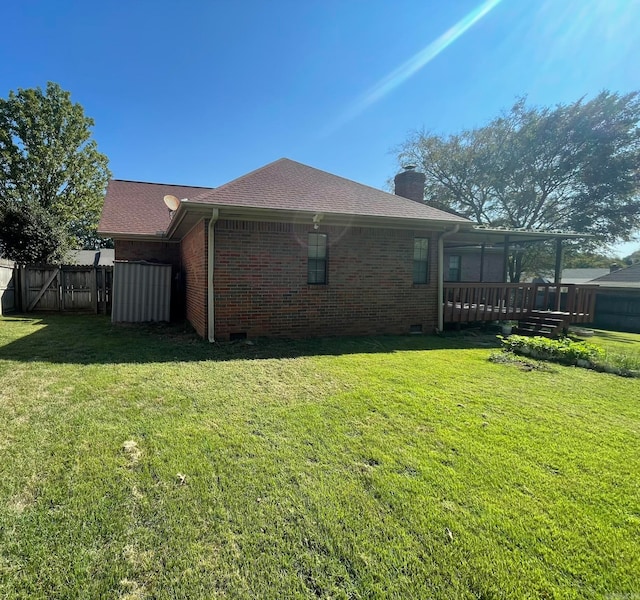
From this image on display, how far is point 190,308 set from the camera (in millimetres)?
9195

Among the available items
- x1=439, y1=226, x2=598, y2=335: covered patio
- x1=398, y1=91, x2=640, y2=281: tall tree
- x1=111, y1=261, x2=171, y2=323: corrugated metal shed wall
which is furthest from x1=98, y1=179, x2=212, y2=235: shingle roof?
x1=398, y1=91, x2=640, y2=281: tall tree

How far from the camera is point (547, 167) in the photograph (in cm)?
2081

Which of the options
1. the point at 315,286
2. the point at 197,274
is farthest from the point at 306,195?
the point at 197,274

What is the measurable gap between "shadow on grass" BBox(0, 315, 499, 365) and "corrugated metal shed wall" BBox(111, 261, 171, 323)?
633 millimetres

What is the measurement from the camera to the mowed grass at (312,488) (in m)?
1.69

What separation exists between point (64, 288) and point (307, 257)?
10231 millimetres

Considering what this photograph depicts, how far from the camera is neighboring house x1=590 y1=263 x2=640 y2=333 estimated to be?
1645cm

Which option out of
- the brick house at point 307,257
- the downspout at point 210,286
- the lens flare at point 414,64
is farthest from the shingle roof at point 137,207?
the lens flare at point 414,64

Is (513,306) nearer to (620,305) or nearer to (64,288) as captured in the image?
(620,305)

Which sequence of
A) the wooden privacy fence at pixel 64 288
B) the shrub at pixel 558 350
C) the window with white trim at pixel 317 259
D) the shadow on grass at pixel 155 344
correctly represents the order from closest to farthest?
the shadow on grass at pixel 155 344
the shrub at pixel 558 350
the window with white trim at pixel 317 259
the wooden privacy fence at pixel 64 288

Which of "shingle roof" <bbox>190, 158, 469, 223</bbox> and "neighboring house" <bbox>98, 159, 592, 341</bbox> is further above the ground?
"shingle roof" <bbox>190, 158, 469, 223</bbox>

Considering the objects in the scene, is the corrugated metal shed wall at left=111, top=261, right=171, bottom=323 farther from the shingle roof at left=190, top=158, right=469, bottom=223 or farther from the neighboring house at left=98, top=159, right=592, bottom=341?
the shingle roof at left=190, top=158, right=469, bottom=223

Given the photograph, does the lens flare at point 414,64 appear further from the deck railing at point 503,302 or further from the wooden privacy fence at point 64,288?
the wooden privacy fence at point 64,288

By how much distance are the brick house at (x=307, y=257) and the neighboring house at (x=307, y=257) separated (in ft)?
0.08
